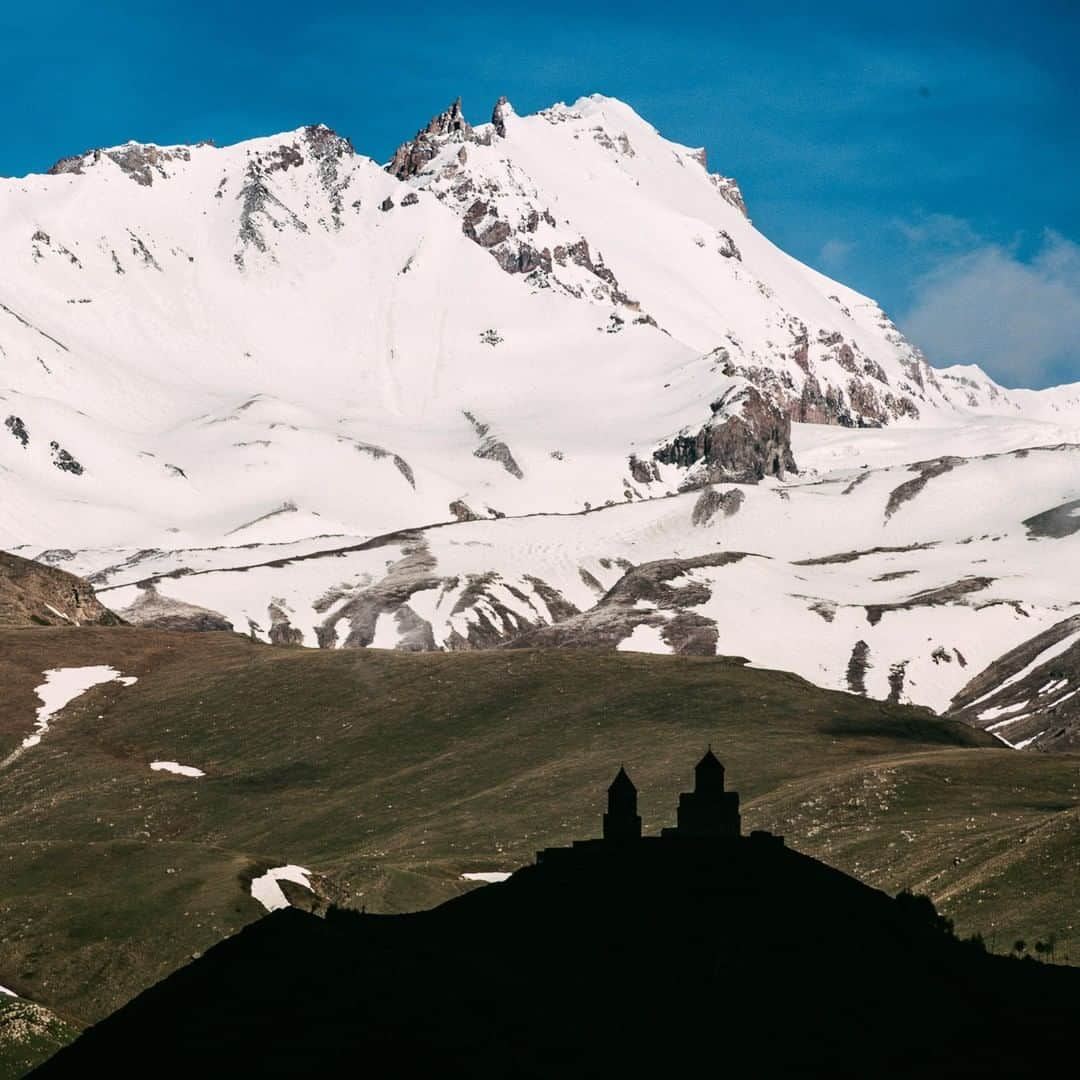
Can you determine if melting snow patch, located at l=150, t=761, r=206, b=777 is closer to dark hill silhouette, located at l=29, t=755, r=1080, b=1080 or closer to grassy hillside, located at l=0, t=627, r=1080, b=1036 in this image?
grassy hillside, located at l=0, t=627, r=1080, b=1036

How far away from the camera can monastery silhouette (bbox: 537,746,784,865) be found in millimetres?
87875

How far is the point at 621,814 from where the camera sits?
9100 cm

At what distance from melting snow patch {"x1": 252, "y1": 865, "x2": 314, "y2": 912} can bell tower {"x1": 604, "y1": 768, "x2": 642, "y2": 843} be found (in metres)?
25.1

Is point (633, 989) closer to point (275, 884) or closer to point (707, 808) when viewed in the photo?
point (707, 808)

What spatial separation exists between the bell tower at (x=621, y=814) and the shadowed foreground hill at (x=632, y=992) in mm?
2226

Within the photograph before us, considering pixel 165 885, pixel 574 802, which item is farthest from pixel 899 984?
pixel 574 802

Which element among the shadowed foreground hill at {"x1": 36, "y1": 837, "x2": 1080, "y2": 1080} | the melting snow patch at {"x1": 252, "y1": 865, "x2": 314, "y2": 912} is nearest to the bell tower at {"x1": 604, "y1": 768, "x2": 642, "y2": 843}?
the shadowed foreground hill at {"x1": 36, "y1": 837, "x2": 1080, "y2": 1080}

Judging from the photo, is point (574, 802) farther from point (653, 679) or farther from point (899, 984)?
point (899, 984)

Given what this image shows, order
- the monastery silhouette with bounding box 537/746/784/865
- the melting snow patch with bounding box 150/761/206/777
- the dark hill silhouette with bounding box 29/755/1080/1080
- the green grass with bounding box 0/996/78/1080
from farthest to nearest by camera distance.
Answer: the melting snow patch with bounding box 150/761/206/777
the monastery silhouette with bounding box 537/746/784/865
the green grass with bounding box 0/996/78/1080
the dark hill silhouette with bounding box 29/755/1080/1080

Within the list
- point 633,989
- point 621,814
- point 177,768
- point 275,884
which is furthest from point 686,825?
point 177,768

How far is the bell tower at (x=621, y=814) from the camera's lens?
90.6m

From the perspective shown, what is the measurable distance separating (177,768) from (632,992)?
350 feet

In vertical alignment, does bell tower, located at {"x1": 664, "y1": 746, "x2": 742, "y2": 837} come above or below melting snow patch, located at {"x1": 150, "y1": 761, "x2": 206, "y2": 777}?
below

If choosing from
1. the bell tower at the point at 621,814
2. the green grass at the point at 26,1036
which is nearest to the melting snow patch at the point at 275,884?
the green grass at the point at 26,1036
